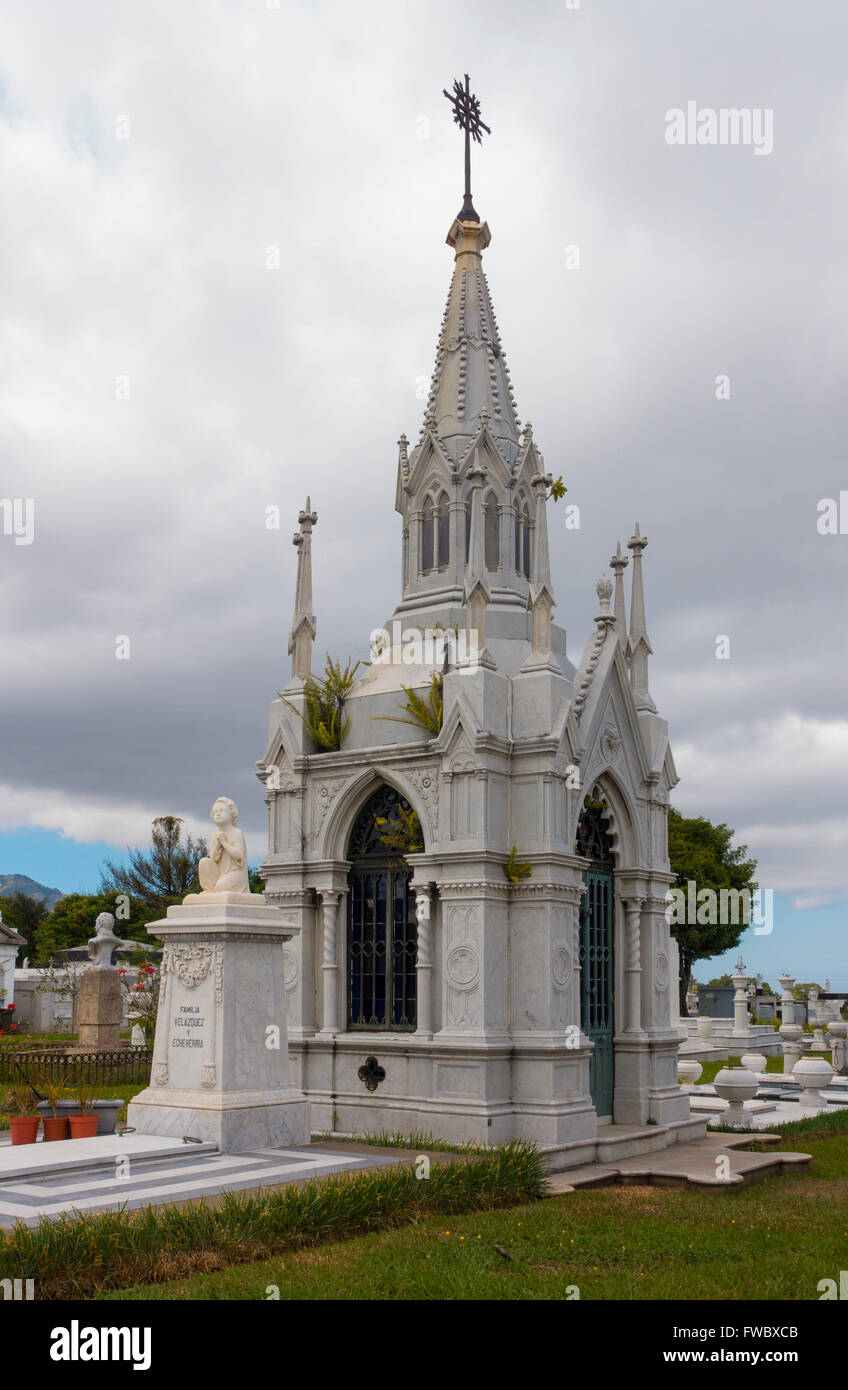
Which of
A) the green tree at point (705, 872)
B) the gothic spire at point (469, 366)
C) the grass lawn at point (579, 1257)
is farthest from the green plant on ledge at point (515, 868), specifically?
the green tree at point (705, 872)

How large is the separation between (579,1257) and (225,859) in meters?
6.37

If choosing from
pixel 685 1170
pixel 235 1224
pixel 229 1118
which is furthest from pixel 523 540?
pixel 235 1224

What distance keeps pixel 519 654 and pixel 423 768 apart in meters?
2.32

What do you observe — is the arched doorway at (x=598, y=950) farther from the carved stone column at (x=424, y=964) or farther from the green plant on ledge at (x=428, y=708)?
the green plant on ledge at (x=428, y=708)

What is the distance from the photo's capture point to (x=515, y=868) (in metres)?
14.6

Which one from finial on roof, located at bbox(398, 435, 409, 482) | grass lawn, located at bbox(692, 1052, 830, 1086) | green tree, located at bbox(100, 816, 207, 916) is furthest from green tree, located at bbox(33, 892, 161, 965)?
finial on roof, located at bbox(398, 435, 409, 482)

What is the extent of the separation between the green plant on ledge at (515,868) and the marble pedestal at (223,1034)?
2.62 metres

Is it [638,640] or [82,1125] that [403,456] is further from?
[82,1125]

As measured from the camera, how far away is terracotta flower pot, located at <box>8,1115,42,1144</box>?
13418 mm

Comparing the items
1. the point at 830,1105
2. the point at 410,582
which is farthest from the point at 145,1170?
the point at 830,1105

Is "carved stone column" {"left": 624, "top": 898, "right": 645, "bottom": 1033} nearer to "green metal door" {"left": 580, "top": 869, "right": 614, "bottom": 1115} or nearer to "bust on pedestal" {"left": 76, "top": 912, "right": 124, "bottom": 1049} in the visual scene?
"green metal door" {"left": 580, "top": 869, "right": 614, "bottom": 1115}

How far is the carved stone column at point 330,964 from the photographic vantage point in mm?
15797

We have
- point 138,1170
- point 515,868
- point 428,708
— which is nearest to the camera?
point 138,1170
